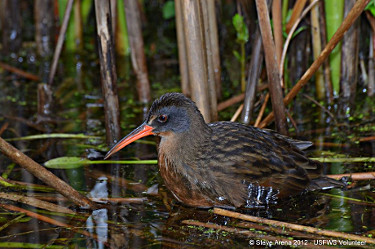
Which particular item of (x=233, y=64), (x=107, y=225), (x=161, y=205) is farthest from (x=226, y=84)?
(x=107, y=225)

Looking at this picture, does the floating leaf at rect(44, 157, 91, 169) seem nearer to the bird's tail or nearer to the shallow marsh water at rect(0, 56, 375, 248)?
the shallow marsh water at rect(0, 56, 375, 248)

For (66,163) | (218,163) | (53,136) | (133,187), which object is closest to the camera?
(218,163)

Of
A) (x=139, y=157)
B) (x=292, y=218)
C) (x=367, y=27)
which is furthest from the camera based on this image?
(x=367, y=27)

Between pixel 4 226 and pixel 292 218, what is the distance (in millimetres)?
1787

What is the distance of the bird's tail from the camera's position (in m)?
3.81

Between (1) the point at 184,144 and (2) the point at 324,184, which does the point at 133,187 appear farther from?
(2) the point at 324,184

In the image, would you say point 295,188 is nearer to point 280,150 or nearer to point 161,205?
point 280,150

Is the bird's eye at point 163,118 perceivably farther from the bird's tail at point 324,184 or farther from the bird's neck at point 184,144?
the bird's tail at point 324,184

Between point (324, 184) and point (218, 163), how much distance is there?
0.74 meters

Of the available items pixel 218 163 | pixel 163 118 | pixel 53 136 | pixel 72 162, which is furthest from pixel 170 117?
pixel 53 136

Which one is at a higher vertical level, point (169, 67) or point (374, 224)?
point (169, 67)

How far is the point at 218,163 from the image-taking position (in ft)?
12.3

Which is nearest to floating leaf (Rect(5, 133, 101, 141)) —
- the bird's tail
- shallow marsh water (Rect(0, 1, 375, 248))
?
shallow marsh water (Rect(0, 1, 375, 248))

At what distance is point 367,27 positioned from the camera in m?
5.35
